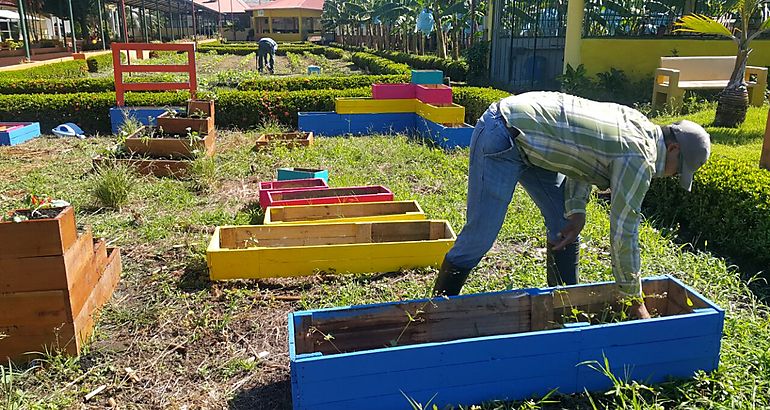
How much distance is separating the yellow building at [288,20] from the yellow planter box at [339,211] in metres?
58.9

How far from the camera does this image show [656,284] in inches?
130

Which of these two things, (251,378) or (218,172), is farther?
(218,172)

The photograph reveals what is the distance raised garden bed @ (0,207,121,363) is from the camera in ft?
9.95

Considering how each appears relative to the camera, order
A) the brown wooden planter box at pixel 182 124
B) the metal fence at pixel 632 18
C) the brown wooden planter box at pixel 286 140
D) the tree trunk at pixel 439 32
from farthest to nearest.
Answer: the tree trunk at pixel 439 32, the metal fence at pixel 632 18, the brown wooden planter box at pixel 286 140, the brown wooden planter box at pixel 182 124

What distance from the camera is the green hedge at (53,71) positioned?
1564 centimetres

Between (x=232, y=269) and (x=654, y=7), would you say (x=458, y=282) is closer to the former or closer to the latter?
(x=232, y=269)

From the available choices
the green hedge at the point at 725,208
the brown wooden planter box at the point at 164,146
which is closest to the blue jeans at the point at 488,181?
the green hedge at the point at 725,208

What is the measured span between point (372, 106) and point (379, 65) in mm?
12033

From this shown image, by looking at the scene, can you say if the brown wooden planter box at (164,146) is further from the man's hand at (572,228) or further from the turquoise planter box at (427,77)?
the man's hand at (572,228)

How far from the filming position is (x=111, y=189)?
568 cm

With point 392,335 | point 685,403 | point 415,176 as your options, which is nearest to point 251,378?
point 392,335

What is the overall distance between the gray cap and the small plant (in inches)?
189

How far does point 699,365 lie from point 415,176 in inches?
177

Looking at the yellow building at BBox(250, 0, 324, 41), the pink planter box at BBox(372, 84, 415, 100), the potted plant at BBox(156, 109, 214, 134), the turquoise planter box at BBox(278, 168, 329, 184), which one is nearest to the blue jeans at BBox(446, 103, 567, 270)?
the turquoise planter box at BBox(278, 168, 329, 184)
